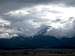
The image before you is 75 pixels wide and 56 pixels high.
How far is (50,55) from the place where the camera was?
33656 millimetres

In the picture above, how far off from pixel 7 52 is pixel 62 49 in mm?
9762

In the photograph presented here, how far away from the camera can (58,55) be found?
35.2 metres

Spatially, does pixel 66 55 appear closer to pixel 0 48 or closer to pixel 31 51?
pixel 31 51

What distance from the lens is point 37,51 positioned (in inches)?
1323

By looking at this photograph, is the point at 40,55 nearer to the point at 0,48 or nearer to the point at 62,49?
the point at 62,49

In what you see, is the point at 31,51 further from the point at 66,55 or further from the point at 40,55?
the point at 66,55

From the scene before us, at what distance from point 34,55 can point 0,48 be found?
7.15m

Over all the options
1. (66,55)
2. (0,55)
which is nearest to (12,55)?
(0,55)

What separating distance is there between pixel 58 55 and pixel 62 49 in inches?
70.1

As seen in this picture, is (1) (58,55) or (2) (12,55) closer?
(2) (12,55)

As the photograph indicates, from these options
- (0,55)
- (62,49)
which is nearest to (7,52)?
(0,55)

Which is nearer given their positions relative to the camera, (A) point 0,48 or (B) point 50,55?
(B) point 50,55

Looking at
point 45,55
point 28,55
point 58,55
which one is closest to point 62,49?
point 58,55

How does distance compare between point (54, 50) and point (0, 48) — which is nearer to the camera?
point (54, 50)
